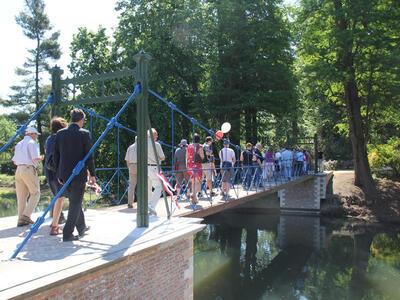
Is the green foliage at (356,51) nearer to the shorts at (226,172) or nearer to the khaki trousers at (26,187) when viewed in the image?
the shorts at (226,172)

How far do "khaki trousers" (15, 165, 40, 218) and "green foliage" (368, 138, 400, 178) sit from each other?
20790 mm

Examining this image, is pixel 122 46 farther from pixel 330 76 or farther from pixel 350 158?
pixel 350 158

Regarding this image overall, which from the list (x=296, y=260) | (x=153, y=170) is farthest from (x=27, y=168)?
(x=296, y=260)

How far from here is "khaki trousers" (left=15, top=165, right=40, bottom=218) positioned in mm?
5836

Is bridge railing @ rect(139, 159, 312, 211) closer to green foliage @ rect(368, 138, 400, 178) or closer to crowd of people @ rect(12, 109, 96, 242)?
crowd of people @ rect(12, 109, 96, 242)

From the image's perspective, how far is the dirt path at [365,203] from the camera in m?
18.5

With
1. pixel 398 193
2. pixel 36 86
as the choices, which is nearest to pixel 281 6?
pixel 398 193

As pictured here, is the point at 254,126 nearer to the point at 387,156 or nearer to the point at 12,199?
the point at 387,156

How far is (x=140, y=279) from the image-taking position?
4.87m

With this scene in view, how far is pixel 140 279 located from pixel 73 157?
154 centimetres

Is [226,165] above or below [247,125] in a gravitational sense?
below

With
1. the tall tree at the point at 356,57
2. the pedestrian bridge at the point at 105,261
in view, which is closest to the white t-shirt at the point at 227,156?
the pedestrian bridge at the point at 105,261

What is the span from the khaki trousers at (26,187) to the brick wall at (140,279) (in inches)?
77.7

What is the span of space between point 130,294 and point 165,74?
667 inches
